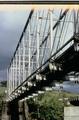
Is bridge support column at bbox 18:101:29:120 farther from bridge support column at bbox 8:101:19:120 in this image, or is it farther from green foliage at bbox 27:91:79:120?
green foliage at bbox 27:91:79:120

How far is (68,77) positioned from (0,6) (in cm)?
1497

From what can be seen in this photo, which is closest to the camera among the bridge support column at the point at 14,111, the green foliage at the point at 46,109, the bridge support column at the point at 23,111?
the bridge support column at the point at 23,111

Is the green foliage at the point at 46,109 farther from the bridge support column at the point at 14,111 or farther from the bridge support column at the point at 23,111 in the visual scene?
the bridge support column at the point at 23,111

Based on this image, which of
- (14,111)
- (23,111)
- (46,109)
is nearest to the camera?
(23,111)

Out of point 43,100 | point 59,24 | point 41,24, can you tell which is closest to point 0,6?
point 59,24

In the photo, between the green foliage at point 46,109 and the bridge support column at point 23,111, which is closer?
the bridge support column at point 23,111

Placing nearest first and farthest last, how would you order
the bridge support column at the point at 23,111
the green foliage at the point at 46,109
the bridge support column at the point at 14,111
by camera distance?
the bridge support column at the point at 23,111 → the bridge support column at the point at 14,111 → the green foliage at the point at 46,109

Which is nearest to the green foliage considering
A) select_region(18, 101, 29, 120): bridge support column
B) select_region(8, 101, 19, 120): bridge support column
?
select_region(8, 101, 19, 120): bridge support column

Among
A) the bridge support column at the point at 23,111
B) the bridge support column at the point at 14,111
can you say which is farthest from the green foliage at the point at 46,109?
the bridge support column at the point at 23,111

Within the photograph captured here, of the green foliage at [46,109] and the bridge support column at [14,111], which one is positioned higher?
the green foliage at [46,109]

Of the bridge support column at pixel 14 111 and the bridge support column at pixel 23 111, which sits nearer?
the bridge support column at pixel 23 111

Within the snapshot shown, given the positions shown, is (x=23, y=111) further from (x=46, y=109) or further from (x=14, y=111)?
(x=46, y=109)

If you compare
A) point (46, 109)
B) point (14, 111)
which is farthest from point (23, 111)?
point (46, 109)

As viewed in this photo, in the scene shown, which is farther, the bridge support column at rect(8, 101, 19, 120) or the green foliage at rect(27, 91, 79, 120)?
the green foliage at rect(27, 91, 79, 120)
